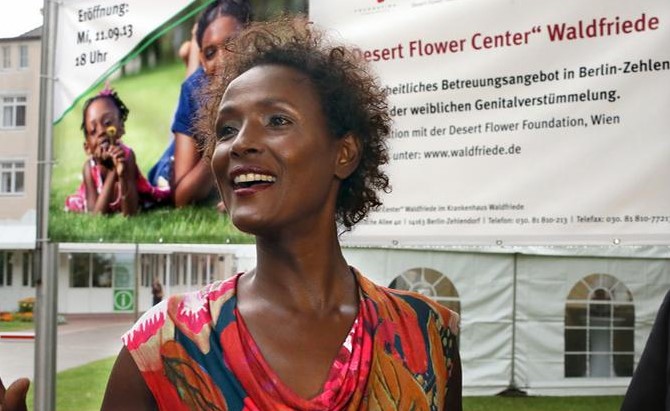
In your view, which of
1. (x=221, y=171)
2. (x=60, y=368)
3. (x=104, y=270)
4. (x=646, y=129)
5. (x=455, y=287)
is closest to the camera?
(x=221, y=171)

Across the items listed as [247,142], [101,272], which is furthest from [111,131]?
[101,272]

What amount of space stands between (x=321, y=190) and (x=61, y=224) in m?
2.19

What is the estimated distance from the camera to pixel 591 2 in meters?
2.26

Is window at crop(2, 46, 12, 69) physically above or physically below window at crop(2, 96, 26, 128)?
above

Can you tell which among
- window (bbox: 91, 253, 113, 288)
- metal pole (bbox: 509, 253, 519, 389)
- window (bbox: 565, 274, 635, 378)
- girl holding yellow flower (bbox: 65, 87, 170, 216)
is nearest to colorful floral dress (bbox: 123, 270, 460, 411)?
girl holding yellow flower (bbox: 65, 87, 170, 216)

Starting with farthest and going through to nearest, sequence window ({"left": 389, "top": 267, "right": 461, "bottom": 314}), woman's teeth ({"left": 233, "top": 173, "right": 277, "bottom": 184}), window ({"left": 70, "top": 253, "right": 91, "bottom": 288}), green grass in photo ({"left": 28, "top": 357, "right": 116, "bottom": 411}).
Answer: window ({"left": 70, "top": 253, "right": 91, "bottom": 288})
window ({"left": 389, "top": 267, "right": 461, "bottom": 314})
green grass in photo ({"left": 28, "top": 357, "right": 116, "bottom": 411})
woman's teeth ({"left": 233, "top": 173, "right": 277, "bottom": 184})

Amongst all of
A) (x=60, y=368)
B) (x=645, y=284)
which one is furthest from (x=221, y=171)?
(x=645, y=284)

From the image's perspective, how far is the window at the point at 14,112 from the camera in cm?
495

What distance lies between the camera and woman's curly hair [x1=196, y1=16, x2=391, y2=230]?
1185 millimetres

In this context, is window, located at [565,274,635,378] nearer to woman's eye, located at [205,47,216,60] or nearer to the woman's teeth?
woman's eye, located at [205,47,216,60]

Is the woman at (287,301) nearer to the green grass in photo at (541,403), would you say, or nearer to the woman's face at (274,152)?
the woman's face at (274,152)

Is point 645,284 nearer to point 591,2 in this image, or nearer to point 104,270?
point 104,270

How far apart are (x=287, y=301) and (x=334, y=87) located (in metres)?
0.28

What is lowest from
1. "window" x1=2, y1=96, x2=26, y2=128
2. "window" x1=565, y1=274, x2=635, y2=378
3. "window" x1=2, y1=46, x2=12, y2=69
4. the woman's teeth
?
"window" x1=565, y1=274, x2=635, y2=378
